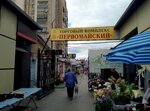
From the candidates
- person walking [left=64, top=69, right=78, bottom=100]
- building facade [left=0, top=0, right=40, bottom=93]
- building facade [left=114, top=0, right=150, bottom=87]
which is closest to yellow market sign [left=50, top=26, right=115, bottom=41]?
building facade [left=114, top=0, right=150, bottom=87]

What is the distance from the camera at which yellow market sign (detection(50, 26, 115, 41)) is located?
61.5ft

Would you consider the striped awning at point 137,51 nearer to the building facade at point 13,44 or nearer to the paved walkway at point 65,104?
the paved walkway at point 65,104

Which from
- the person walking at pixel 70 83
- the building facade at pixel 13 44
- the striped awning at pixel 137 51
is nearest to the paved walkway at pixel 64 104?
the person walking at pixel 70 83

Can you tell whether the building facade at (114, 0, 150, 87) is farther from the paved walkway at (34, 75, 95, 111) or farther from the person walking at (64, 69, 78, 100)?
the person walking at (64, 69, 78, 100)

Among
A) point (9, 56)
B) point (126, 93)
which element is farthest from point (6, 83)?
point (126, 93)

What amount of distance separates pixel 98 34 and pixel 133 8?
6.32 metres

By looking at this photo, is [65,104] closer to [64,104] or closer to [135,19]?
[64,104]

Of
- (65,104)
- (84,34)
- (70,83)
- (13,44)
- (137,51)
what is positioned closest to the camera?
(137,51)

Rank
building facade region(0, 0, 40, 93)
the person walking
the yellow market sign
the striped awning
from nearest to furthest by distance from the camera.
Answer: the striped awning < building facade region(0, 0, 40, 93) < the person walking < the yellow market sign

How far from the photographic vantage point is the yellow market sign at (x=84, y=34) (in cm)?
1873

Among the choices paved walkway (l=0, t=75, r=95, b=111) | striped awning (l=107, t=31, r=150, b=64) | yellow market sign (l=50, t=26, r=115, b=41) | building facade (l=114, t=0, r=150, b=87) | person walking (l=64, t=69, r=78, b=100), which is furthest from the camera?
yellow market sign (l=50, t=26, r=115, b=41)

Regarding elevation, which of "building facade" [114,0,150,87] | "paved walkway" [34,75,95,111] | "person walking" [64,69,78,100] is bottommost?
"paved walkway" [34,75,95,111]

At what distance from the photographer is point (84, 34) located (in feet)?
62.3

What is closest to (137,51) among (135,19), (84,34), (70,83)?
(135,19)
